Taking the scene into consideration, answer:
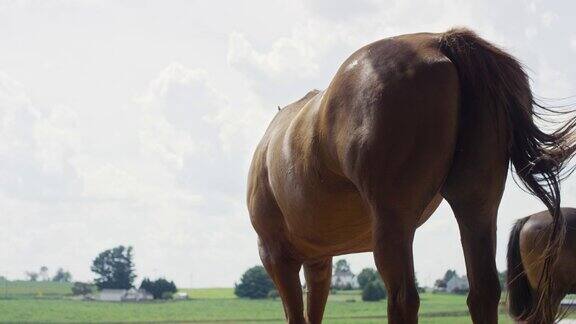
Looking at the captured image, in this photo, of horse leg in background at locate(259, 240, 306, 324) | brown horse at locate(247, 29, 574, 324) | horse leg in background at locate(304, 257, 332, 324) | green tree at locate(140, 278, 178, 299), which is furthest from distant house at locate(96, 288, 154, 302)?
brown horse at locate(247, 29, 574, 324)

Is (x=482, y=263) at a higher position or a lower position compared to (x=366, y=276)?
lower

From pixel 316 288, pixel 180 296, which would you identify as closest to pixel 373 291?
pixel 180 296

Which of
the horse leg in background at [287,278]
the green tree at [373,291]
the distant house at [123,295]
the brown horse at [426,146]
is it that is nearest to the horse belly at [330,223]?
the brown horse at [426,146]

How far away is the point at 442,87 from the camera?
4.68 m

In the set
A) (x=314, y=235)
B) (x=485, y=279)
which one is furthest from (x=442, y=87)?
(x=314, y=235)

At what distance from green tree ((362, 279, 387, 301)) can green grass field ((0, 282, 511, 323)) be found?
0.76 metres

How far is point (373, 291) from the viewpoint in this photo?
298 ft

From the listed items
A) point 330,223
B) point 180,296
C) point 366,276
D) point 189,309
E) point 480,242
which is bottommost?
point 480,242

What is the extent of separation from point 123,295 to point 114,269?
1283 cm

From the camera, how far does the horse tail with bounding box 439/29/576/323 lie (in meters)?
4.84

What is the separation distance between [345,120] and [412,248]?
28.0 inches

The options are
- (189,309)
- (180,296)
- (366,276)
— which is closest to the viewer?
(366,276)

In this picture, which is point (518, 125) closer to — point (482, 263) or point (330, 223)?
point (482, 263)

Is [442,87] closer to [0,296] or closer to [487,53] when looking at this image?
[487,53]
